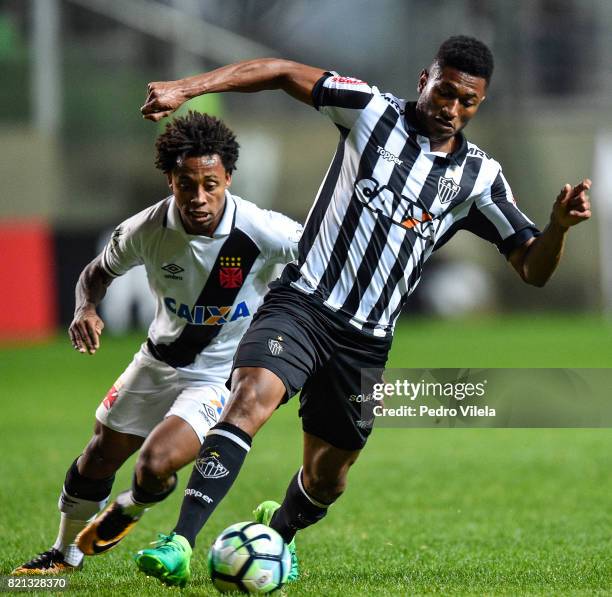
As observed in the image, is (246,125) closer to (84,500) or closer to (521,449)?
(521,449)

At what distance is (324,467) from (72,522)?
1.28 m

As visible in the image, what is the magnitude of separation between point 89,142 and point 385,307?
66.7 ft

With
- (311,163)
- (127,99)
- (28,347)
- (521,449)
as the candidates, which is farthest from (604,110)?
(521,449)

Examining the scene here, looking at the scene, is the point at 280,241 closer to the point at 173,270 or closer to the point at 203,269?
the point at 203,269

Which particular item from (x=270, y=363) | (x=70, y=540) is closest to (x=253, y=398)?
(x=270, y=363)

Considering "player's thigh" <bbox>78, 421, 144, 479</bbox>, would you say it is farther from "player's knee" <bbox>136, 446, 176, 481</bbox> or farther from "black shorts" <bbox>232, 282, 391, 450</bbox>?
"black shorts" <bbox>232, 282, 391, 450</bbox>

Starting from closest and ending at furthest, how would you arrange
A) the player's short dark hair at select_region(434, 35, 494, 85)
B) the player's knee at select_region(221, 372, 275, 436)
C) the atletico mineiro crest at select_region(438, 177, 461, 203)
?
the player's knee at select_region(221, 372, 275, 436)
the player's short dark hair at select_region(434, 35, 494, 85)
the atletico mineiro crest at select_region(438, 177, 461, 203)

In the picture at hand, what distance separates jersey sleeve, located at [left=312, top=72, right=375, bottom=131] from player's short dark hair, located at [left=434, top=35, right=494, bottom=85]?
13.8 inches

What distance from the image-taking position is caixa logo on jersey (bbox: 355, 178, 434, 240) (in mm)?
5004

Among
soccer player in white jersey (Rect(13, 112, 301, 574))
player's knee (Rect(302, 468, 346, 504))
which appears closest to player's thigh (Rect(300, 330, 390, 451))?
player's knee (Rect(302, 468, 346, 504))

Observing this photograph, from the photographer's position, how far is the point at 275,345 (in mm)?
4660

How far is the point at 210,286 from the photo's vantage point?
552 cm

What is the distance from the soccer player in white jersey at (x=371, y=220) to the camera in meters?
4.88

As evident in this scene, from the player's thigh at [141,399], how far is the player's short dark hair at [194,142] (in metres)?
0.97
